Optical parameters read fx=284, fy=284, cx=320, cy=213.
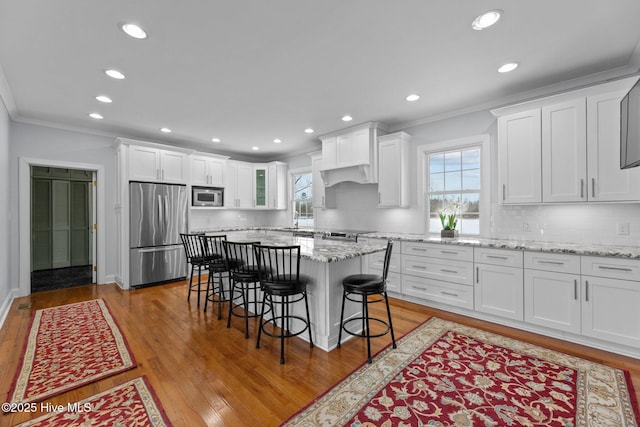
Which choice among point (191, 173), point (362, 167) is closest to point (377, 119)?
point (362, 167)

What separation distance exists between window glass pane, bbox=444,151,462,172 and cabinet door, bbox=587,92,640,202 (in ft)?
4.90

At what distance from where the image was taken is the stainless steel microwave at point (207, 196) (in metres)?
5.86

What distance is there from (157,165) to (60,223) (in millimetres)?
3763

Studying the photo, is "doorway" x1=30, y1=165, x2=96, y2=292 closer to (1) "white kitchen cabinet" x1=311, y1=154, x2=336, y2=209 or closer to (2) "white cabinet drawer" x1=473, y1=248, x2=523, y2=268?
(1) "white kitchen cabinet" x1=311, y1=154, x2=336, y2=209

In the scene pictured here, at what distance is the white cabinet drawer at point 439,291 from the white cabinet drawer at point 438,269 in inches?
2.7

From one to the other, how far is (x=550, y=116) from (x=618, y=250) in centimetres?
153

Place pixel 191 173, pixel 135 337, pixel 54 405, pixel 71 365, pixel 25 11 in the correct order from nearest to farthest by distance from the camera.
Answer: pixel 54 405 → pixel 25 11 → pixel 71 365 → pixel 135 337 → pixel 191 173

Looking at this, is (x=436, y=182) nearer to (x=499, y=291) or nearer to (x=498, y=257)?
(x=498, y=257)

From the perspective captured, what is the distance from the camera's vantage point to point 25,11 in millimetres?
2090

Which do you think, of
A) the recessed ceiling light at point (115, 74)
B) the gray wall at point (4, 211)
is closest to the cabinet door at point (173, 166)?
the gray wall at point (4, 211)

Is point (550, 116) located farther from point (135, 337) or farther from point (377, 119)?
point (135, 337)

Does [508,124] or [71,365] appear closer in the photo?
[71,365]

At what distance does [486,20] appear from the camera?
2.22 metres

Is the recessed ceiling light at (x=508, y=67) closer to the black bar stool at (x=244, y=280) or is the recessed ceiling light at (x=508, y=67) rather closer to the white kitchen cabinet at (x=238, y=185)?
the black bar stool at (x=244, y=280)
